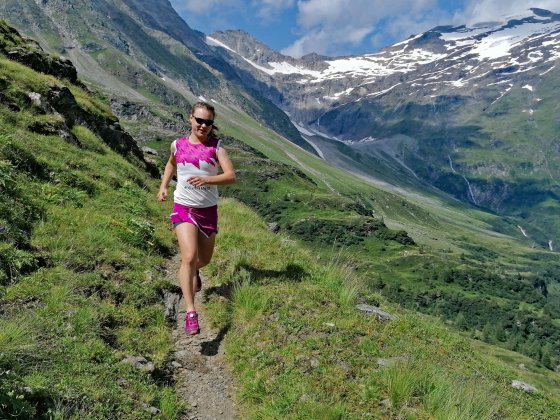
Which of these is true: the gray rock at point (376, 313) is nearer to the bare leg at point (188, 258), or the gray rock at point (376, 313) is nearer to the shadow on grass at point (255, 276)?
the shadow on grass at point (255, 276)

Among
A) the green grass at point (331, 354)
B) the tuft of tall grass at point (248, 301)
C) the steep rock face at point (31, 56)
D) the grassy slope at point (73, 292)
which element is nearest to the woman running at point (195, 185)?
the tuft of tall grass at point (248, 301)

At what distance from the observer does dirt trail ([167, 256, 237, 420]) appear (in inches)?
286

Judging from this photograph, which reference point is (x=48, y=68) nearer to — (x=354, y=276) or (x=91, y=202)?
(x=91, y=202)

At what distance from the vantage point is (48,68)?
2900 cm

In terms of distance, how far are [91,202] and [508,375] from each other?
13.7 metres

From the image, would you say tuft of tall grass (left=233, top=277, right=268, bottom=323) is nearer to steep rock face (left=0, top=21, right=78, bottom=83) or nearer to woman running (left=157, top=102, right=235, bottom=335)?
woman running (left=157, top=102, right=235, bottom=335)

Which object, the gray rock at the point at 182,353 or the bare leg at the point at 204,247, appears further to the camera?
the bare leg at the point at 204,247

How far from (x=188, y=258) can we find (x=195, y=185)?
5.22ft

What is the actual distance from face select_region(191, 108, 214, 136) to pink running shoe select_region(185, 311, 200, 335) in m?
3.95

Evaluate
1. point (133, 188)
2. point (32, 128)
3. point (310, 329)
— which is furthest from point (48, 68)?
point (310, 329)

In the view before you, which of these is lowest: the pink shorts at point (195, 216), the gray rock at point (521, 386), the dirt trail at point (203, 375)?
the gray rock at point (521, 386)

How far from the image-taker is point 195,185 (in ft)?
31.0

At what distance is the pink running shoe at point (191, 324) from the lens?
9188 mm

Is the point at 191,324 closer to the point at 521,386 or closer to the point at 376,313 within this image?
the point at 376,313
